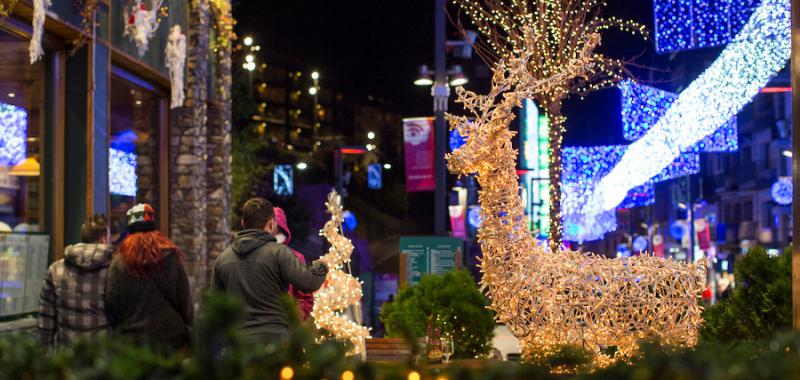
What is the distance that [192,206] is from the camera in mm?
14961

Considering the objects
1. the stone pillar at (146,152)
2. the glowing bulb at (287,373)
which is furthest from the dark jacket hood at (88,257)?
the stone pillar at (146,152)

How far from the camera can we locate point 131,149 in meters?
13.5

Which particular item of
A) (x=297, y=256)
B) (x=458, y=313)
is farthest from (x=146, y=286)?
(x=458, y=313)

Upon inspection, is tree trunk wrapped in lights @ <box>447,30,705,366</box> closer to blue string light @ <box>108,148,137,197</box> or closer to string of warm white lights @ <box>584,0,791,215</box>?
blue string light @ <box>108,148,137,197</box>

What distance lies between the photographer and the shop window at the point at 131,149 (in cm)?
1256

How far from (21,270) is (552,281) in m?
4.94

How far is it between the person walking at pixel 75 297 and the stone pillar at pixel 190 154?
888cm

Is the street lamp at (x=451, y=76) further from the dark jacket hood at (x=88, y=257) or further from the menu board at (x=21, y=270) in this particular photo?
the dark jacket hood at (x=88, y=257)

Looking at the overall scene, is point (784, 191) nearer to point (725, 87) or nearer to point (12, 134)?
point (725, 87)

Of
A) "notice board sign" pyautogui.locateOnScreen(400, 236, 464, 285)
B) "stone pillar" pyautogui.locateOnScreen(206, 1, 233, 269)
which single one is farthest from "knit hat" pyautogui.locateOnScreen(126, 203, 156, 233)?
"stone pillar" pyautogui.locateOnScreen(206, 1, 233, 269)

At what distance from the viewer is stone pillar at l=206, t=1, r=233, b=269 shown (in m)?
16.1

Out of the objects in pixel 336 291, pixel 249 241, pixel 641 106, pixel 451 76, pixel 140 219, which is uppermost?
pixel 451 76

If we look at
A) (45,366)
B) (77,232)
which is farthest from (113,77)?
(45,366)

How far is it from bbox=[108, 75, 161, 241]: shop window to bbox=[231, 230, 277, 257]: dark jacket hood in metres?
6.65
